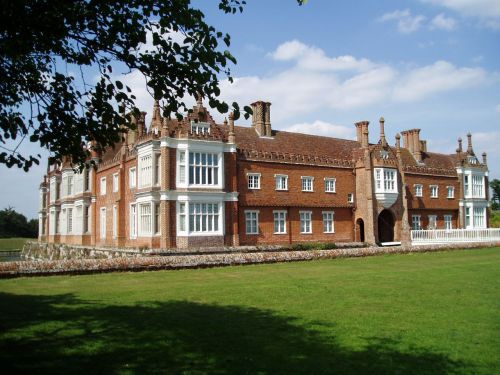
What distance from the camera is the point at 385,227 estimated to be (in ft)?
139

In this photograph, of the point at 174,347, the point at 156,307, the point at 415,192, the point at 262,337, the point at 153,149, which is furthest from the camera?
the point at 415,192

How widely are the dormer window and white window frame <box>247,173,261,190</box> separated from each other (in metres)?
4.62

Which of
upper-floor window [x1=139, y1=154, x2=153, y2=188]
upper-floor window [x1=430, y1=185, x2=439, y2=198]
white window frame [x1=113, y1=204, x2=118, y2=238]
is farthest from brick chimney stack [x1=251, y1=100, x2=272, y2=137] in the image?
upper-floor window [x1=430, y1=185, x2=439, y2=198]

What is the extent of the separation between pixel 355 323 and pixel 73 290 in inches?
343

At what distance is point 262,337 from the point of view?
26.1ft

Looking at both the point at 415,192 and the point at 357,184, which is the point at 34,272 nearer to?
the point at 357,184

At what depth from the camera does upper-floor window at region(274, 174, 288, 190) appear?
3544cm

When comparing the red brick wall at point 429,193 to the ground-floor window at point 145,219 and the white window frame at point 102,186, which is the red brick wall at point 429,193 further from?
the white window frame at point 102,186

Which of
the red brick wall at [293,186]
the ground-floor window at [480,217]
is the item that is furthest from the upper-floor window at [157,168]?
the ground-floor window at [480,217]

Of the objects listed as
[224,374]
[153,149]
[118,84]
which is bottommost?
[224,374]

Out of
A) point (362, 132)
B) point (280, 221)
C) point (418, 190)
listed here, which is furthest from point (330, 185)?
point (418, 190)

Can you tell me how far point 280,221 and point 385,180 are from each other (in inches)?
413

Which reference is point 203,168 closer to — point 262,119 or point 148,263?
point 262,119

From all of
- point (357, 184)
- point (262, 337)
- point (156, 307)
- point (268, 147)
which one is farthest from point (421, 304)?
point (357, 184)
